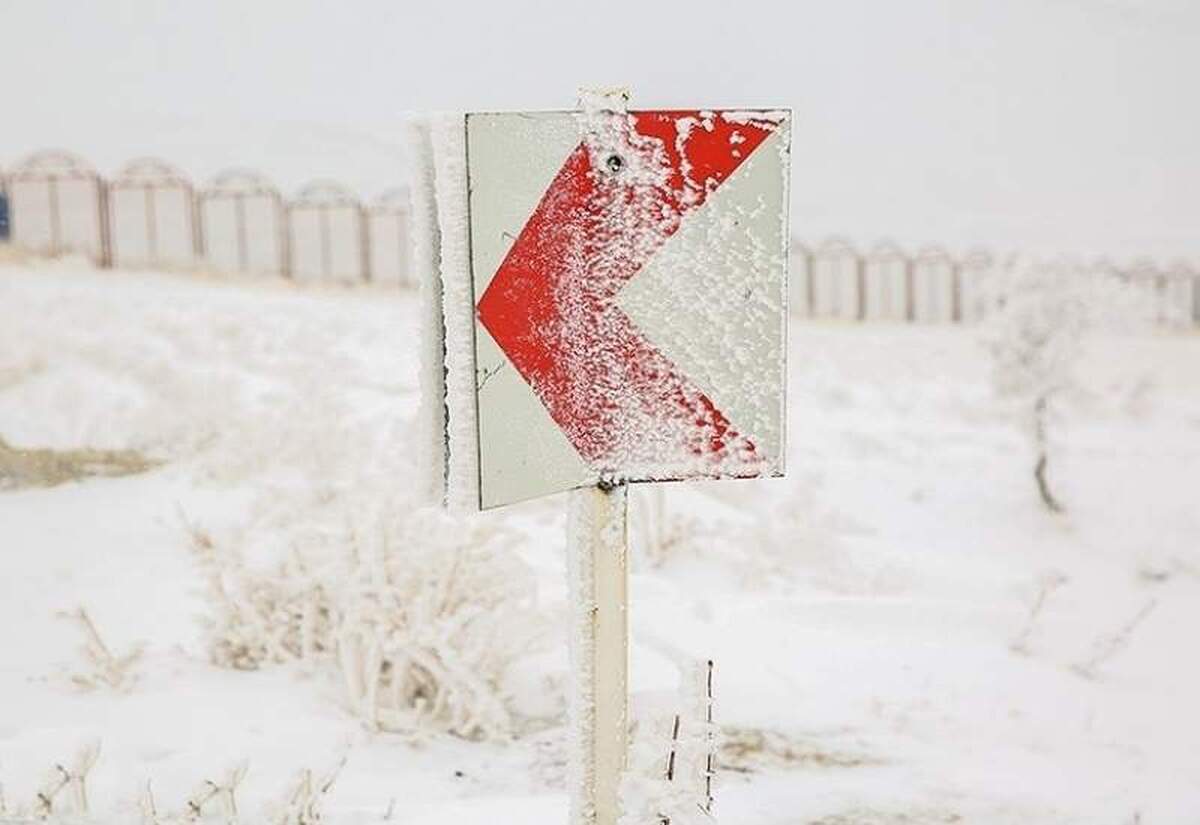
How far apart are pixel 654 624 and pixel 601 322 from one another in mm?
2459

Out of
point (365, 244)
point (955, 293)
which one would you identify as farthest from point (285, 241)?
point (955, 293)

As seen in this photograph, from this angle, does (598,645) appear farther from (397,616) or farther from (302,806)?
(397,616)

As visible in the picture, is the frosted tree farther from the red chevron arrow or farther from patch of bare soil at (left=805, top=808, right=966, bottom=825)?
the red chevron arrow

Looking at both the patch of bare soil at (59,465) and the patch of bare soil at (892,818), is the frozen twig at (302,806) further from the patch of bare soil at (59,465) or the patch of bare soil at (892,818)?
the patch of bare soil at (59,465)

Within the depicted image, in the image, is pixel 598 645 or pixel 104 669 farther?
pixel 104 669

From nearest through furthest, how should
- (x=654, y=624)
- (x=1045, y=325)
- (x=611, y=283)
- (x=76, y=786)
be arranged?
1. (x=611, y=283)
2. (x=76, y=786)
3. (x=654, y=624)
4. (x=1045, y=325)

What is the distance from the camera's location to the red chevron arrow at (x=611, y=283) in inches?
70.7

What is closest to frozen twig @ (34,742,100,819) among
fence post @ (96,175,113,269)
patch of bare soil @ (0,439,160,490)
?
patch of bare soil @ (0,439,160,490)

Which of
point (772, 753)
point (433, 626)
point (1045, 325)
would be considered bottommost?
point (772, 753)

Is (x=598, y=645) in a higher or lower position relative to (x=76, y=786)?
higher

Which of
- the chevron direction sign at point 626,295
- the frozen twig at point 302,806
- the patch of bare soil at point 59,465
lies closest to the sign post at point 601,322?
the chevron direction sign at point 626,295

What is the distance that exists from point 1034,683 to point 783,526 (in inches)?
114

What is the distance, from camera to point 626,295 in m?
1.84

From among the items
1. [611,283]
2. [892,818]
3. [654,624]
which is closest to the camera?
[611,283]
